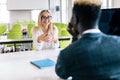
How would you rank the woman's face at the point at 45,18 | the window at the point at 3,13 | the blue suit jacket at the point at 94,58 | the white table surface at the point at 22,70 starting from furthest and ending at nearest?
the window at the point at 3,13
the woman's face at the point at 45,18
the white table surface at the point at 22,70
the blue suit jacket at the point at 94,58

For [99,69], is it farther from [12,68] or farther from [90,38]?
[12,68]

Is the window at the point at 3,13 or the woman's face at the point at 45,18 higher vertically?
the window at the point at 3,13

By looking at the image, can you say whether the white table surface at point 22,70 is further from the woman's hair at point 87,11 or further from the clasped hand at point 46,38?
the clasped hand at point 46,38

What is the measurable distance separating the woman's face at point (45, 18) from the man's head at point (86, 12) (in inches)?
71.8

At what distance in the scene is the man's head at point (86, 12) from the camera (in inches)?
46.7

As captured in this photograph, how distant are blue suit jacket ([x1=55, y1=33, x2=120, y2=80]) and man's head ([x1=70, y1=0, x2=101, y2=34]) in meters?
0.06

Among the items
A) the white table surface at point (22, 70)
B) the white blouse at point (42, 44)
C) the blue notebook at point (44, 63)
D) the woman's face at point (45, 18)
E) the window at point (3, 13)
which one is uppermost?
the window at point (3, 13)

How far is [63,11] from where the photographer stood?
31.2 feet

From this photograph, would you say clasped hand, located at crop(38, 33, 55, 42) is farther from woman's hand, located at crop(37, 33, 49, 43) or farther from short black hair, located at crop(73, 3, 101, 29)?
short black hair, located at crop(73, 3, 101, 29)

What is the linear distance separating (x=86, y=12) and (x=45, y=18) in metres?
1.91

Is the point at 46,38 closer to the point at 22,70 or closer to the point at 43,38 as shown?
the point at 43,38

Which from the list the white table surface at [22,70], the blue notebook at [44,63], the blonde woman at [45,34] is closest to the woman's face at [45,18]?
the blonde woman at [45,34]

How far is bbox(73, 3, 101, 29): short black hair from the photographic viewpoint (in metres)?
1.19

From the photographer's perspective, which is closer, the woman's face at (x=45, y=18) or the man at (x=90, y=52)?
the man at (x=90, y=52)
